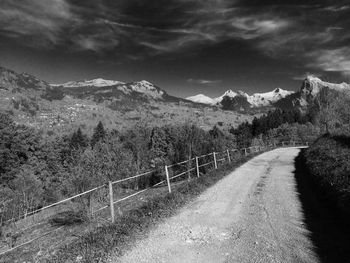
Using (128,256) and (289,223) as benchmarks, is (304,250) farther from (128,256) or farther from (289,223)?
(128,256)

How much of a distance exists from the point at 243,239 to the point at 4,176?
35.8 m

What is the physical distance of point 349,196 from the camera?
25.0 feet

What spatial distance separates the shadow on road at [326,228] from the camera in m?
5.18

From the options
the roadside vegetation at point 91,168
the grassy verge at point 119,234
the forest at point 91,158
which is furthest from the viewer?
the forest at point 91,158

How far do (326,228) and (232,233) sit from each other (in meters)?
2.46

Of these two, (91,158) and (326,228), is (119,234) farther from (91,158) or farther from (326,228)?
(91,158)

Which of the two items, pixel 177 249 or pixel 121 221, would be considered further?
pixel 121 221

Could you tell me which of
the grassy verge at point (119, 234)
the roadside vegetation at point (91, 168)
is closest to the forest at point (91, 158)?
the roadside vegetation at point (91, 168)

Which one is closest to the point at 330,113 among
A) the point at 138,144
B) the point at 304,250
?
the point at 138,144

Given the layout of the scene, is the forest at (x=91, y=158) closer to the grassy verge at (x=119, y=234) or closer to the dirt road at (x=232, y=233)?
the grassy verge at (x=119, y=234)

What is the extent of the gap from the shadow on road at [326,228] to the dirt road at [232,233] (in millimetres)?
214

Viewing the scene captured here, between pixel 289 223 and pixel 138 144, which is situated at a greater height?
pixel 138 144

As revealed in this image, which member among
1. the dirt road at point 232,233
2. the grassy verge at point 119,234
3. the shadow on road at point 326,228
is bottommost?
the shadow on road at point 326,228

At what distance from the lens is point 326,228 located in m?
6.54
